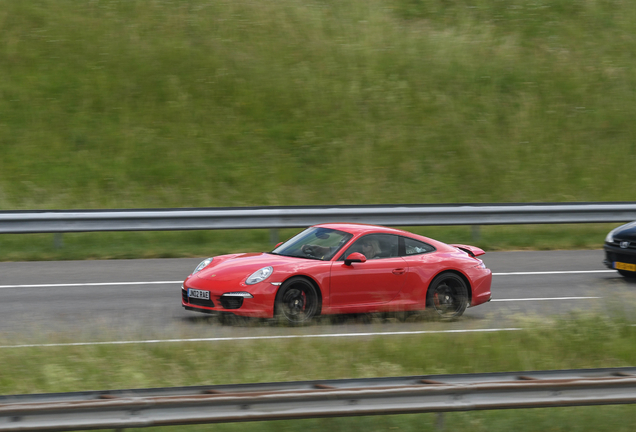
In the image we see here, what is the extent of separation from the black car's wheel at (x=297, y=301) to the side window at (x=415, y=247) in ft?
4.82

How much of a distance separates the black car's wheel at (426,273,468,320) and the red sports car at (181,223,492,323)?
0.01 meters

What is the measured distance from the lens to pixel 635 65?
23609 millimetres

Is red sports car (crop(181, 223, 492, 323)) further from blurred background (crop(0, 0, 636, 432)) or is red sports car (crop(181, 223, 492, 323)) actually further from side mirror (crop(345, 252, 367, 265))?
blurred background (crop(0, 0, 636, 432))

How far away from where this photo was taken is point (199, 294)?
360 inches

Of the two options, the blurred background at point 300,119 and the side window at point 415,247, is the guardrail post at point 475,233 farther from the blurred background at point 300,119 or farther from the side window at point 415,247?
the side window at point 415,247

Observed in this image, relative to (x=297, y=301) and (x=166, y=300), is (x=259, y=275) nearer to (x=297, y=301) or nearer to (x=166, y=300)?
(x=297, y=301)

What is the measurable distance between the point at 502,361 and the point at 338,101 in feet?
45.6

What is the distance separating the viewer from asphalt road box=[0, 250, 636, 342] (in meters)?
8.70

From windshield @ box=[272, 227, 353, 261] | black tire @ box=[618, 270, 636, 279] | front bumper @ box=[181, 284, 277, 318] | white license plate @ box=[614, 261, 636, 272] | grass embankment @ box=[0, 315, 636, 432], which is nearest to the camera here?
grass embankment @ box=[0, 315, 636, 432]

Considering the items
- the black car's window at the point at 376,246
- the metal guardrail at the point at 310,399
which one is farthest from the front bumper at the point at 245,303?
the metal guardrail at the point at 310,399

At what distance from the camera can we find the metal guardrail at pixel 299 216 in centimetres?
1381

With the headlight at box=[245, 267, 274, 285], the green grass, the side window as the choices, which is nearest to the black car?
the side window

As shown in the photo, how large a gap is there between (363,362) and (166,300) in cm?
411

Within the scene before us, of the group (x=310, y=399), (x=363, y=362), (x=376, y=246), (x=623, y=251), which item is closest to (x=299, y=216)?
(x=376, y=246)
